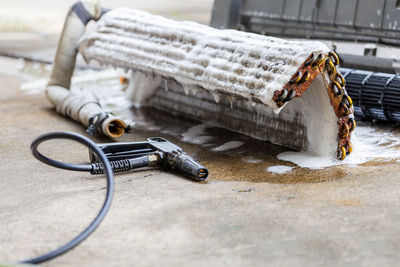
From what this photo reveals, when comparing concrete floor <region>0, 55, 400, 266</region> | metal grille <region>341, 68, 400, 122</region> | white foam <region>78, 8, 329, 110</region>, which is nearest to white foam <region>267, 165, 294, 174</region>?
concrete floor <region>0, 55, 400, 266</region>

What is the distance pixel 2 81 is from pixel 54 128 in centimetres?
218

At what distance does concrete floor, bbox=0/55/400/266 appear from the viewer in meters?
1.95

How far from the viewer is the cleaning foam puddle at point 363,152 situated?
3.14m

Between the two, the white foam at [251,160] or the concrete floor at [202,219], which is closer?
the concrete floor at [202,219]

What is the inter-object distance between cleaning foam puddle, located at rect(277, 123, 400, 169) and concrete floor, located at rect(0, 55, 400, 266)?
16cm

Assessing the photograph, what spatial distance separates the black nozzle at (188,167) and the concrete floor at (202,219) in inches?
1.9

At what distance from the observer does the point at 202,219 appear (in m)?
2.27

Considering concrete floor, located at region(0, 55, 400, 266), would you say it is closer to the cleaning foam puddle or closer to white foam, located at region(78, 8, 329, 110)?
the cleaning foam puddle

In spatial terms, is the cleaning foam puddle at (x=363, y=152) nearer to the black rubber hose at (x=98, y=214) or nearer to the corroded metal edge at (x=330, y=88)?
the corroded metal edge at (x=330, y=88)

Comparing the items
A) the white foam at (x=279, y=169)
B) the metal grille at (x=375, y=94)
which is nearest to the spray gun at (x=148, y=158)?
the white foam at (x=279, y=169)

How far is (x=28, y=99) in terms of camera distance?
5031 millimetres

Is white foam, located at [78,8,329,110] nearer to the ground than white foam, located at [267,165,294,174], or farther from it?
farther from it

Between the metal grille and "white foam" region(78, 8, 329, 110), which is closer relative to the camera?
"white foam" region(78, 8, 329, 110)

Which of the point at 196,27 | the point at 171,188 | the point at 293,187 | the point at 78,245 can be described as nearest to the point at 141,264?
the point at 78,245
